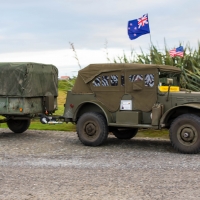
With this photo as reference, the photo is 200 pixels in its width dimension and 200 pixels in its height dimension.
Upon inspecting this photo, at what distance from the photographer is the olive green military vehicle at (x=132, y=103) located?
32.7 feet

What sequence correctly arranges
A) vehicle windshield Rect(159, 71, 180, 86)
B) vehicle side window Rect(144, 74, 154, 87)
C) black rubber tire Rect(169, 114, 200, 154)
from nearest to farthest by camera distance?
1. black rubber tire Rect(169, 114, 200, 154)
2. vehicle windshield Rect(159, 71, 180, 86)
3. vehicle side window Rect(144, 74, 154, 87)

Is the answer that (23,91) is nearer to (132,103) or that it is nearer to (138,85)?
(132,103)

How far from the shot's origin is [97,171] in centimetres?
807

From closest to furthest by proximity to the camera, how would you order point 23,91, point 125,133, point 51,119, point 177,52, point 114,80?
point 114,80, point 23,91, point 51,119, point 125,133, point 177,52

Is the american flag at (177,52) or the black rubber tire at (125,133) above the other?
the american flag at (177,52)

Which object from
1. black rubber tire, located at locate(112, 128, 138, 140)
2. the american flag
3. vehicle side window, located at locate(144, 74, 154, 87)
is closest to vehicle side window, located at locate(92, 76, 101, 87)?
vehicle side window, located at locate(144, 74, 154, 87)

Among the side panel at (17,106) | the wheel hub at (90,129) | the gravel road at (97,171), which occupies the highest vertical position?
the side panel at (17,106)

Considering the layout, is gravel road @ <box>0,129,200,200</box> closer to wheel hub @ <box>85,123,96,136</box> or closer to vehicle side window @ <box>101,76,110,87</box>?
wheel hub @ <box>85,123,96,136</box>

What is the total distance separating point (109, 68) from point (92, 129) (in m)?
1.67

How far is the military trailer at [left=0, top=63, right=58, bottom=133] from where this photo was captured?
1212 cm

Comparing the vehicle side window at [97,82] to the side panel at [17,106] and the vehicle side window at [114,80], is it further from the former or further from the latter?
the side panel at [17,106]

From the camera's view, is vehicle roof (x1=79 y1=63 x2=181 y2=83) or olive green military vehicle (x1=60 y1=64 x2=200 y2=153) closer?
olive green military vehicle (x1=60 y1=64 x2=200 y2=153)

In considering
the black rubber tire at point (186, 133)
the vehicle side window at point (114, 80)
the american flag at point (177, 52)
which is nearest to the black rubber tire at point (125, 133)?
the vehicle side window at point (114, 80)

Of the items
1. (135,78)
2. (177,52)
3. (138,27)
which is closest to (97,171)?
(135,78)
